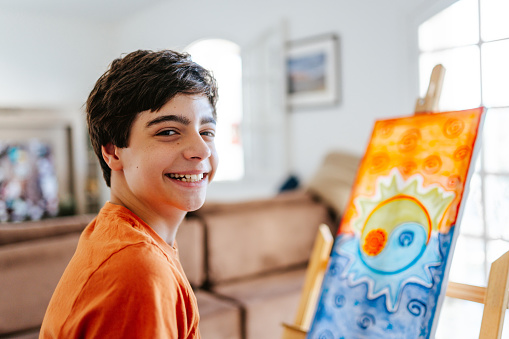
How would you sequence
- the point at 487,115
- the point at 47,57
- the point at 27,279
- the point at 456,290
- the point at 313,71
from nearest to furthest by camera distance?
the point at 456,290
the point at 27,279
the point at 487,115
the point at 313,71
the point at 47,57

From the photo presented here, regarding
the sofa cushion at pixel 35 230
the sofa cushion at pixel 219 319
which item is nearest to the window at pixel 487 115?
the sofa cushion at pixel 219 319

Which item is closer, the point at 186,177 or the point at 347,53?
the point at 186,177

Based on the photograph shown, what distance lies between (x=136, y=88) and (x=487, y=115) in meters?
1.96

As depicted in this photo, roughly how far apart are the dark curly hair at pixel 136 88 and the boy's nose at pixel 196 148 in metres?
0.10

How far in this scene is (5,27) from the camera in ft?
18.8

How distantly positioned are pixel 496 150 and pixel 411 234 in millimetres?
1294

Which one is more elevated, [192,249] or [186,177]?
[186,177]

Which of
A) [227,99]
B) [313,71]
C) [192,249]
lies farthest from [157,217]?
[227,99]

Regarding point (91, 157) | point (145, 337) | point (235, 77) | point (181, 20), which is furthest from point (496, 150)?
point (91, 157)

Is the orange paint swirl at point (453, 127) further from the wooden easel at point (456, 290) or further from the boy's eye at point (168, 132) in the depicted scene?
the boy's eye at point (168, 132)

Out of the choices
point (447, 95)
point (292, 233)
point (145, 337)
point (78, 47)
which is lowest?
point (292, 233)

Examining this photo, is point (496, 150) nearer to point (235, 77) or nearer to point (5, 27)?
point (235, 77)

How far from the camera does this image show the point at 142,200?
3.28 ft

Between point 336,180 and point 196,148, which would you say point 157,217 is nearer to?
point 196,148
